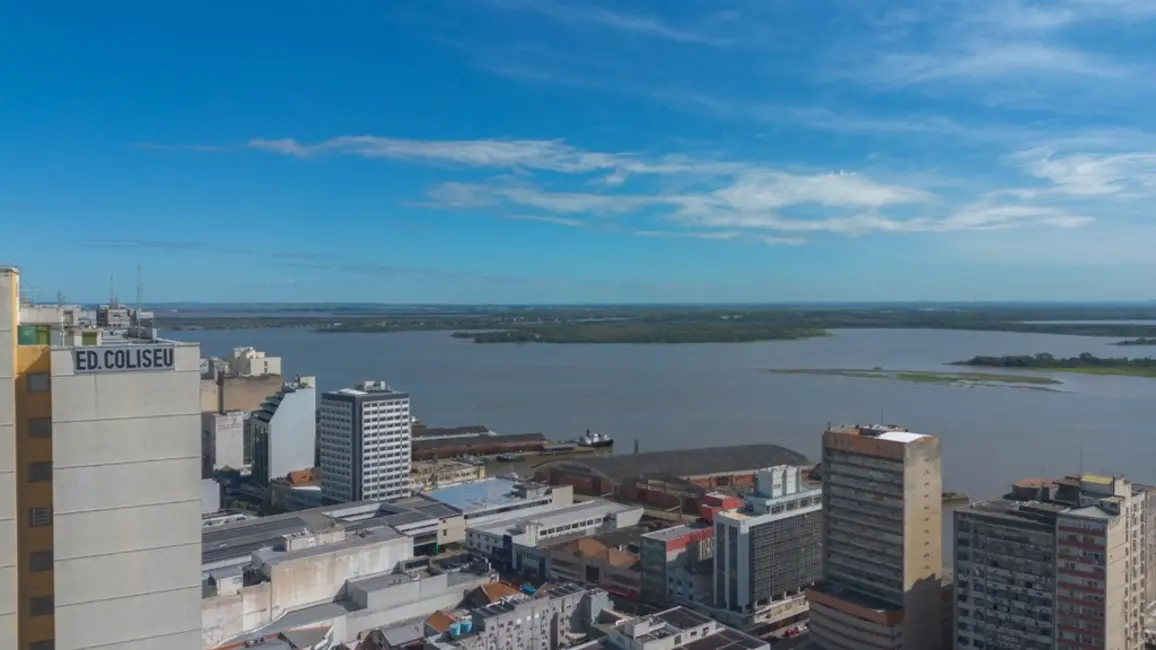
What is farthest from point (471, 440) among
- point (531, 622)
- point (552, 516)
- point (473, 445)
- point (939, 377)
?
point (939, 377)

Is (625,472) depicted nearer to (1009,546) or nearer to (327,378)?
(1009,546)

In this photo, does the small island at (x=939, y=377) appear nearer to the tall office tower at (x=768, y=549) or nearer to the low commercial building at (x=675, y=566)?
the tall office tower at (x=768, y=549)

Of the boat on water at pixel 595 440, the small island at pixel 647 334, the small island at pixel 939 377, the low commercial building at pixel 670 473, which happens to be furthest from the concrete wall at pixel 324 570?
the small island at pixel 647 334

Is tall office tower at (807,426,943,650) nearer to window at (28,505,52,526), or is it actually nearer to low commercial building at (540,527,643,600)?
low commercial building at (540,527,643,600)

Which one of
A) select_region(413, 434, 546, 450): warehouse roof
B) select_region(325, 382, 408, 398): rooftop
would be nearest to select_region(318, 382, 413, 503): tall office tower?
select_region(325, 382, 408, 398): rooftop

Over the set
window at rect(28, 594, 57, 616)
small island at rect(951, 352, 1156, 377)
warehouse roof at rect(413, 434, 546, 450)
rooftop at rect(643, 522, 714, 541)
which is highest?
window at rect(28, 594, 57, 616)
